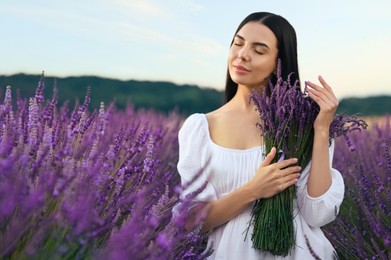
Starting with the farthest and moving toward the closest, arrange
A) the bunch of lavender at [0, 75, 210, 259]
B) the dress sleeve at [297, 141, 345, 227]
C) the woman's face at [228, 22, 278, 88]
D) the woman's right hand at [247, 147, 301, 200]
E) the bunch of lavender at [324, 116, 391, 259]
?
1. the bunch of lavender at [324, 116, 391, 259]
2. the woman's face at [228, 22, 278, 88]
3. the dress sleeve at [297, 141, 345, 227]
4. the woman's right hand at [247, 147, 301, 200]
5. the bunch of lavender at [0, 75, 210, 259]

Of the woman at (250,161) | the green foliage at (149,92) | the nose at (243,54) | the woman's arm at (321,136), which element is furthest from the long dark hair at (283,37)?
the green foliage at (149,92)

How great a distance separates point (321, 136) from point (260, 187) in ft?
0.99

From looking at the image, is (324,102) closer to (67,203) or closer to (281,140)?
(281,140)

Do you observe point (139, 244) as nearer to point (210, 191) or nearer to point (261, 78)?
point (210, 191)

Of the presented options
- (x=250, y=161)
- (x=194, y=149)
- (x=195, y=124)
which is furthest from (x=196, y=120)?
(x=250, y=161)

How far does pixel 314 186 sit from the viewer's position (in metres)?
2.31

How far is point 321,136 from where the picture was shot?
2.28 meters

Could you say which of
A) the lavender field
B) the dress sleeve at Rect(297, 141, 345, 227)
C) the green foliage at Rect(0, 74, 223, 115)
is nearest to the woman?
the dress sleeve at Rect(297, 141, 345, 227)

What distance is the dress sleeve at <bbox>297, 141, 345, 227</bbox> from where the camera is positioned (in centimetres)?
232

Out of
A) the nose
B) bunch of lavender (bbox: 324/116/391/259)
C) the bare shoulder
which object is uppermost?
the nose

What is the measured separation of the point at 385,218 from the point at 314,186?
2.27ft

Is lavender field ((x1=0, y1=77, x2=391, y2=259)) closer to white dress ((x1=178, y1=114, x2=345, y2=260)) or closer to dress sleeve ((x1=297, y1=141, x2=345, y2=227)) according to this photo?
white dress ((x1=178, y1=114, x2=345, y2=260))

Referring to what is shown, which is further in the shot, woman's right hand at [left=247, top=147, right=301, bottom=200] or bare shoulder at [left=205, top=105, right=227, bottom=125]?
bare shoulder at [left=205, top=105, right=227, bottom=125]

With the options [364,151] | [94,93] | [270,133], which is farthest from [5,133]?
[94,93]
